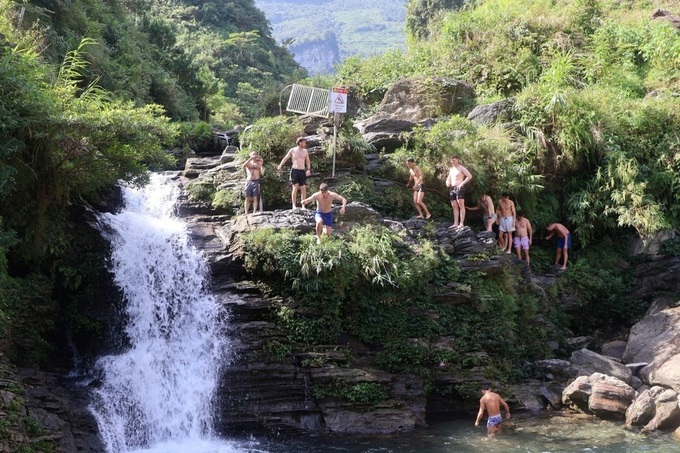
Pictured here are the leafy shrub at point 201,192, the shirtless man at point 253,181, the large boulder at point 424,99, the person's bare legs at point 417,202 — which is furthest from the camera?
the large boulder at point 424,99

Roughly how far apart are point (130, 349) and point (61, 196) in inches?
139

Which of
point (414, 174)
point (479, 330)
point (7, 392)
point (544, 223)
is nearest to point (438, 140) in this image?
point (414, 174)

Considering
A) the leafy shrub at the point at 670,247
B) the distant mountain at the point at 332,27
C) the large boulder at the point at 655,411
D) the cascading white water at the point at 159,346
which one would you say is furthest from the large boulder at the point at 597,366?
the distant mountain at the point at 332,27

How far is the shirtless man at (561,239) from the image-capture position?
18969 mm

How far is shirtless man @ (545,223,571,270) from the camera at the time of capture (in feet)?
62.2

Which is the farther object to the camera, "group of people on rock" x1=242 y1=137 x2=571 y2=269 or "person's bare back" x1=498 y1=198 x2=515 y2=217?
"person's bare back" x1=498 y1=198 x2=515 y2=217

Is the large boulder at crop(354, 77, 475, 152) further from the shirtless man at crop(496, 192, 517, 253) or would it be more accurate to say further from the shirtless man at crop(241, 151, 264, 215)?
the shirtless man at crop(241, 151, 264, 215)

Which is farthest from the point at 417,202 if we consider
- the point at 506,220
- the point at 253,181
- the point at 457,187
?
the point at 253,181

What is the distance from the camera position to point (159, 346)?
45.6 ft

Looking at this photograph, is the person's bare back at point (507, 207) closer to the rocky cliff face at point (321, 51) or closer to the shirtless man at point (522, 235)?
the shirtless man at point (522, 235)

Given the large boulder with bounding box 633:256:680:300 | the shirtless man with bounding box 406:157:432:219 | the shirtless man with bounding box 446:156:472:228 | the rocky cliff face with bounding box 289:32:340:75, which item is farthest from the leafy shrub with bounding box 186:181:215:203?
the rocky cliff face with bounding box 289:32:340:75

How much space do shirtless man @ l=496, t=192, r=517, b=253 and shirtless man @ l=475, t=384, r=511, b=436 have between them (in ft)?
17.5

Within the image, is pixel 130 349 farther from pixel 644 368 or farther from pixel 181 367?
pixel 644 368

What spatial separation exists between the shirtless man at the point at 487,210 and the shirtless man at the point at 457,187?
98cm
